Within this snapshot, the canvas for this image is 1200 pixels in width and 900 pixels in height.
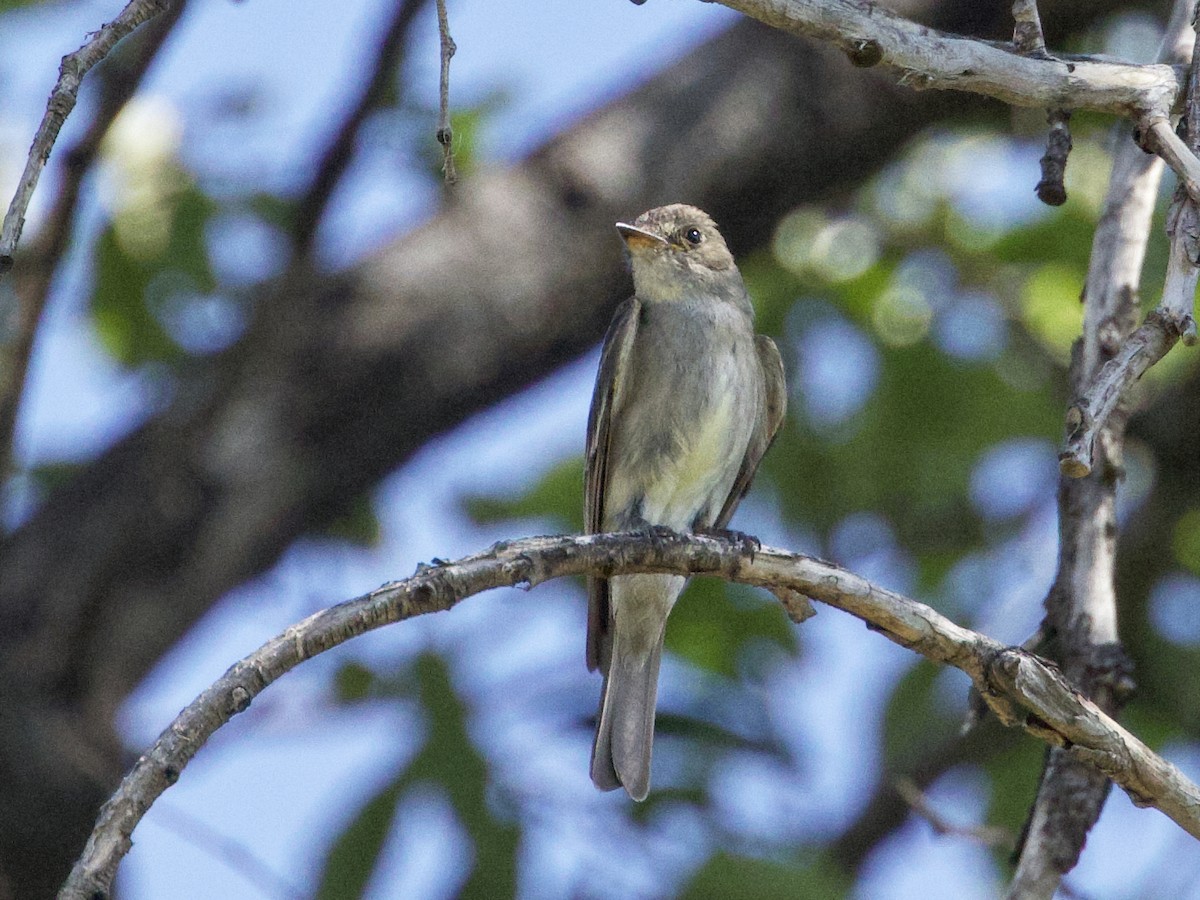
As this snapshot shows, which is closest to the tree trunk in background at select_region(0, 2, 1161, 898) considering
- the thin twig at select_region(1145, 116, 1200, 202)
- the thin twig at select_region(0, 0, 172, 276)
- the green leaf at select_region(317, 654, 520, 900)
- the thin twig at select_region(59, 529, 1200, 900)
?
the green leaf at select_region(317, 654, 520, 900)

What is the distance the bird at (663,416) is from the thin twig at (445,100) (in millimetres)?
2406

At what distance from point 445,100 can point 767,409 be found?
290 centimetres

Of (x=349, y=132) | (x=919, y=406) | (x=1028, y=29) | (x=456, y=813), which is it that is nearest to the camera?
(x=1028, y=29)

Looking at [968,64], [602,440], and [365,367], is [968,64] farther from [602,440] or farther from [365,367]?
[365,367]

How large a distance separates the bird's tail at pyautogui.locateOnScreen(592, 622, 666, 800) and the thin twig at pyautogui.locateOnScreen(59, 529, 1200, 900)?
55.9 inches

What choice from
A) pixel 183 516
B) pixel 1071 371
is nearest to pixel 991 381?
pixel 1071 371

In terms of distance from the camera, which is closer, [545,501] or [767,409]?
[767,409]

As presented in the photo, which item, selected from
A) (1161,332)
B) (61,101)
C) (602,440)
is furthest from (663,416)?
(61,101)

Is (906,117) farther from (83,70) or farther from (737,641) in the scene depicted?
(83,70)

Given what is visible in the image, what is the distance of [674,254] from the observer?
5.40 meters

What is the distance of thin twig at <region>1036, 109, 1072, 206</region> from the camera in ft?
10.0

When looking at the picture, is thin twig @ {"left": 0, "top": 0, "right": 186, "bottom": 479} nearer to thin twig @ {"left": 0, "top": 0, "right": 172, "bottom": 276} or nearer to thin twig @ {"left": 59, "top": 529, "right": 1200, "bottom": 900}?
thin twig @ {"left": 0, "top": 0, "right": 172, "bottom": 276}

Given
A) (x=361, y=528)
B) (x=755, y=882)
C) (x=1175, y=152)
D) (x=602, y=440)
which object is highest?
(x=361, y=528)

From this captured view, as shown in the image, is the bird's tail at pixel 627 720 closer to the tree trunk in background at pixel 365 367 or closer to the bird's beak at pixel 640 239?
the tree trunk in background at pixel 365 367
